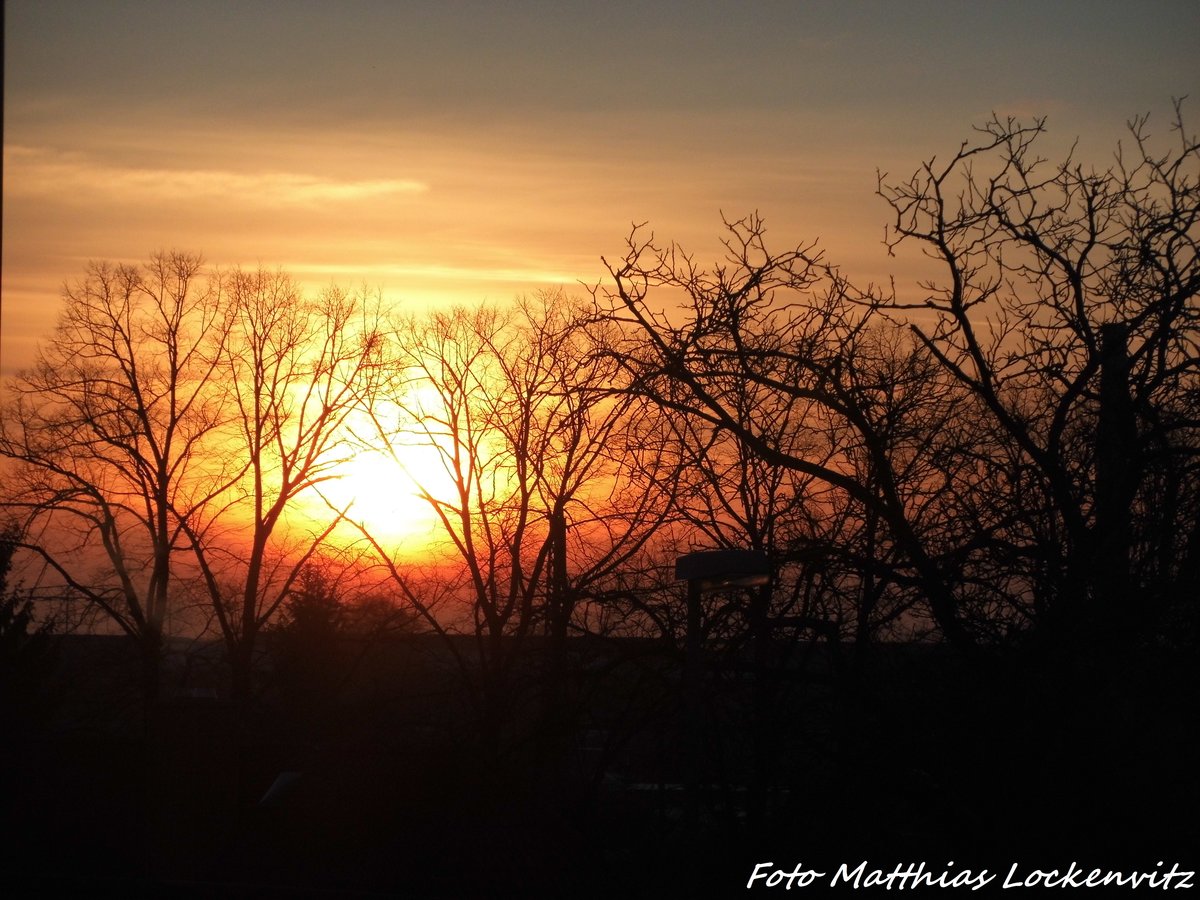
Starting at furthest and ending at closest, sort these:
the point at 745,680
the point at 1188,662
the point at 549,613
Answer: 1. the point at 549,613
2. the point at 745,680
3. the point at 1188,662

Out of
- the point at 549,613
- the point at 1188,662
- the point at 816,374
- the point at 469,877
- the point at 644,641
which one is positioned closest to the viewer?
the point at 1188,662

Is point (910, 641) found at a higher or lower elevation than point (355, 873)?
higher

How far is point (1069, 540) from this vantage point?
6.30m

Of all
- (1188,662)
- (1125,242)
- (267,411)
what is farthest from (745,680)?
(267,411)

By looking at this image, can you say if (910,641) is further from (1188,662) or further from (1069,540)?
(1188,662)


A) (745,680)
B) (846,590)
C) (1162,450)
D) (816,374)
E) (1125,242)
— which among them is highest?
(1125,242)

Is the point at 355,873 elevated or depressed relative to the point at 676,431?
depressed

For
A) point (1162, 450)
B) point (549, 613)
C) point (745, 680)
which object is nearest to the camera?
point (1162, 450)

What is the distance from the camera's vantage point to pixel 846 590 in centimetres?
702

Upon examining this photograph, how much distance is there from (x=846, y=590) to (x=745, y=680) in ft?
2.76

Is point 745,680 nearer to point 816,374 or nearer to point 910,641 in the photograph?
point 910,641

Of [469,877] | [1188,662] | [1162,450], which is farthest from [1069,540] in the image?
[469,877]

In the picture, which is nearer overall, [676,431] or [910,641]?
[910,641]

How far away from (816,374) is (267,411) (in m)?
29.2
